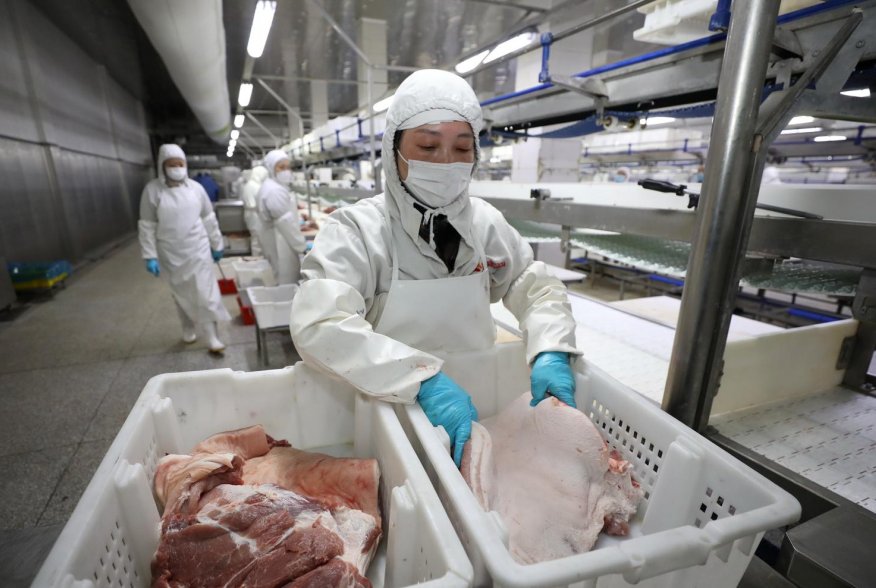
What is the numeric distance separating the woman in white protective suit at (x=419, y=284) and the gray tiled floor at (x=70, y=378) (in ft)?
4.52

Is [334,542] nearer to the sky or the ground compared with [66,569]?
nearer to the ground

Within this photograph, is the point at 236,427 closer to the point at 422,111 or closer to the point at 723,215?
the point at 422,111

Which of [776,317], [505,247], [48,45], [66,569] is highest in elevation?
[48,45]

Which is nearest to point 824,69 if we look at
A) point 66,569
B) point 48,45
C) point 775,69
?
point 775,69

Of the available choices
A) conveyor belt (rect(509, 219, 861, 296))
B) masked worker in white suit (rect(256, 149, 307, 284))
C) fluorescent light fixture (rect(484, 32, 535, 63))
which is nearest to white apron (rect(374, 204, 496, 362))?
conveyor belt (rect(509, 219, 861, 296))

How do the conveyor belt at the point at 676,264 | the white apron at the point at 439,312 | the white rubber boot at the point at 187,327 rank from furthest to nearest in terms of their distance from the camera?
the white rubber boot at the point at 187,327 → the conveyor belt at the point at 676,264 → the white apron at the point at 439,312

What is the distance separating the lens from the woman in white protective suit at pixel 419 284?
1217mm

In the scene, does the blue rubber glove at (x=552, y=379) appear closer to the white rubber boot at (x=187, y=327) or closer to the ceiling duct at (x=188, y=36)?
the ceiling duct at (x=188, y=36)

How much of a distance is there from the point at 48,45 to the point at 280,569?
9959 mm

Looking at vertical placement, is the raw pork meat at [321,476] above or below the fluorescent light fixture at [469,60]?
below

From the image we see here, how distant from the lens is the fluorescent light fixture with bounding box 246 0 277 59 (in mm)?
3199

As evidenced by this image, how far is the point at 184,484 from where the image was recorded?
111 cm


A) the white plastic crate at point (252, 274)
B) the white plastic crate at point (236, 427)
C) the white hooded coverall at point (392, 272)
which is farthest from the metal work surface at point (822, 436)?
the white plastic crate at point (252, 274)

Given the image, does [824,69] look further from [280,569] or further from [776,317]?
[776,317]
